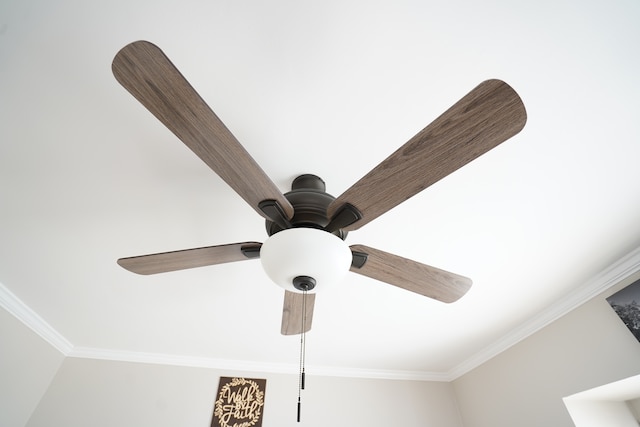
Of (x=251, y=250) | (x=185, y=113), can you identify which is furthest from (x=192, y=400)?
Answer: (x=185, y=113)

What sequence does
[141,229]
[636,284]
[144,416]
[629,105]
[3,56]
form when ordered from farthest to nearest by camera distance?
[144,416] < [636,284] < [141,229] < [629,105] < [3,56]

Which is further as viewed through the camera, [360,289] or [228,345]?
[228,345]

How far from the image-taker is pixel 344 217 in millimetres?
826

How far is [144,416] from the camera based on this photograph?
204 cm

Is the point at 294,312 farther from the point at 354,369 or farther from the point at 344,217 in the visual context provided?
the point at 354,369

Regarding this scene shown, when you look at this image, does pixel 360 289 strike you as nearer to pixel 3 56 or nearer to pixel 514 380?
pixel 514 380

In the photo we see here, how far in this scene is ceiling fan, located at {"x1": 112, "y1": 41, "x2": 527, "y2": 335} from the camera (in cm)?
58

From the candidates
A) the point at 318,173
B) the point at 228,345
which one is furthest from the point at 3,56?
the point at 228,345

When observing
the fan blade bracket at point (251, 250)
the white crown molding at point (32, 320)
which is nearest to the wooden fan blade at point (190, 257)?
the fan blade bracket at point (251, 250)

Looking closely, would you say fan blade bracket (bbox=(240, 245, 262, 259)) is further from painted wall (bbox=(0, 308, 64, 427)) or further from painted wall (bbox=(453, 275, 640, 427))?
painted wall (bbox=(453, 275, 640, 427))

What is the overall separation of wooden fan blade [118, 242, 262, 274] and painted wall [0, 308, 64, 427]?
4.70 ft

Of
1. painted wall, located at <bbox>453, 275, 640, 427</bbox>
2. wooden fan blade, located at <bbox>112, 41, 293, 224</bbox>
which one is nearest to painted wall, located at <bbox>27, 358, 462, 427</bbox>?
painted wall, located at <bbox>453, 275, 640, 427</bbox>

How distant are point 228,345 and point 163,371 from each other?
555 millimetres

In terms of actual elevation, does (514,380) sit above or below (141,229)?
below
